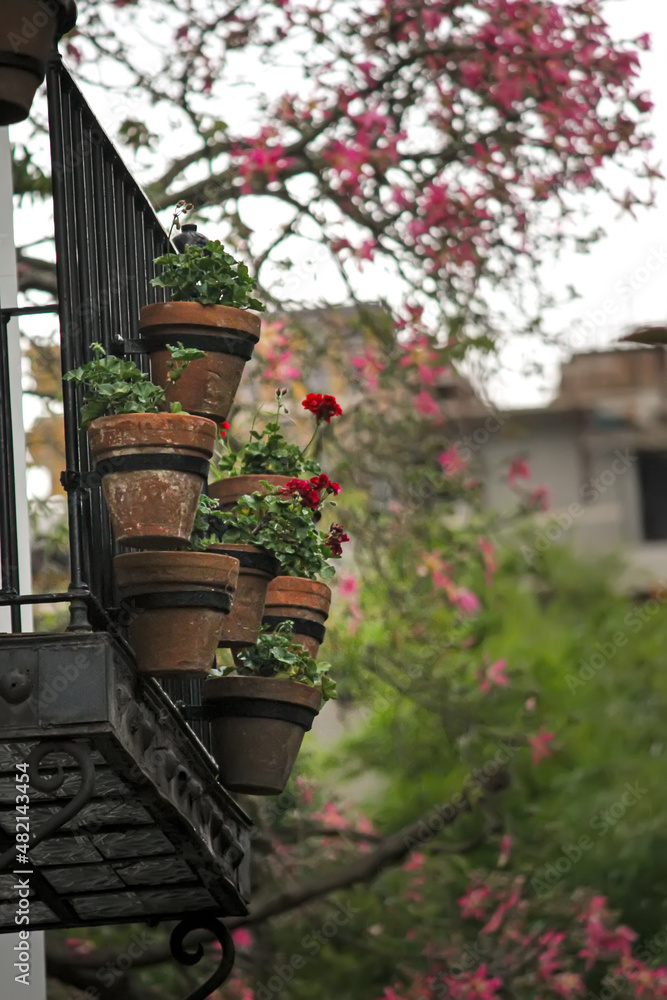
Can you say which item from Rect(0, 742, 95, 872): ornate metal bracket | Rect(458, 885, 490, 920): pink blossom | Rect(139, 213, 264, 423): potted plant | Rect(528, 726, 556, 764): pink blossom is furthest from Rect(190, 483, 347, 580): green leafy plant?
Rect(458, 885, 490, 920): pink blossom

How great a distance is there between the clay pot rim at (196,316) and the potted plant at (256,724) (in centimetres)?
91

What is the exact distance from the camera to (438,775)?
50.5 ft

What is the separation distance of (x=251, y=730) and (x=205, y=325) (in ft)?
3.49

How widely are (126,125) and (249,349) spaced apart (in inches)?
A: 168

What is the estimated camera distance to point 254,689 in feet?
14.0

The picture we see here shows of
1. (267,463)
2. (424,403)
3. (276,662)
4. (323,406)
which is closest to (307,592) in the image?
(276,662)

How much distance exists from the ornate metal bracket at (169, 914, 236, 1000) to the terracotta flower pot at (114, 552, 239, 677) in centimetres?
104

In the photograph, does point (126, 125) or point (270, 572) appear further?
point (126, 125)

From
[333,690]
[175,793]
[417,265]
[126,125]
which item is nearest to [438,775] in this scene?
[417,265]

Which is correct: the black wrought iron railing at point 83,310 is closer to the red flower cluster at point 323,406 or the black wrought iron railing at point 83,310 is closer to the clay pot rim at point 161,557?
the clay pot rim at point 161,557

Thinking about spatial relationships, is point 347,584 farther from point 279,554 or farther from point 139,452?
point 139,452

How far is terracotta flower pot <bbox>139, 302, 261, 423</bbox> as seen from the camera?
12.9 feet

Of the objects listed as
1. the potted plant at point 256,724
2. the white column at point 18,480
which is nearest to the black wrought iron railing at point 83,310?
the potted plant at point 256,724

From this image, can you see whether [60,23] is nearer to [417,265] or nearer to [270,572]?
[270,572]
